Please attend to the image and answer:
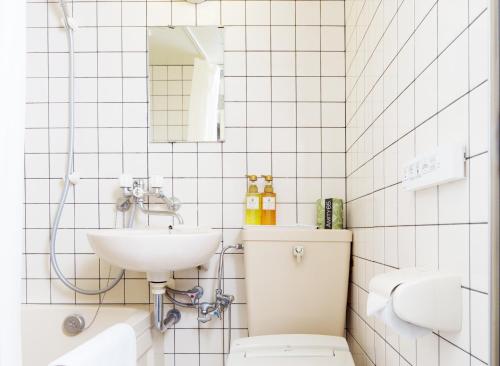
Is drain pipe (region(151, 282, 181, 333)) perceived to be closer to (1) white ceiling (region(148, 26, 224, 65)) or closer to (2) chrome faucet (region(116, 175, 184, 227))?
Result: (2) chrome faucet (region(116, 175, 184, 227))

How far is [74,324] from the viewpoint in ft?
6.42

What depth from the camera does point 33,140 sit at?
2.10m

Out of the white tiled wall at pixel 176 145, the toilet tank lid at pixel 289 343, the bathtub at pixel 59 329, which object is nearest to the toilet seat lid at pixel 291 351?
the toilet tank lid at pixel 289 343

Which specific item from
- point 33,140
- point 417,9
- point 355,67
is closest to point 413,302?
point 417,9

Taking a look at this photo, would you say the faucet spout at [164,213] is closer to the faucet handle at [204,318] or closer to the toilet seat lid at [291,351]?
the faucet handle at [204,318]

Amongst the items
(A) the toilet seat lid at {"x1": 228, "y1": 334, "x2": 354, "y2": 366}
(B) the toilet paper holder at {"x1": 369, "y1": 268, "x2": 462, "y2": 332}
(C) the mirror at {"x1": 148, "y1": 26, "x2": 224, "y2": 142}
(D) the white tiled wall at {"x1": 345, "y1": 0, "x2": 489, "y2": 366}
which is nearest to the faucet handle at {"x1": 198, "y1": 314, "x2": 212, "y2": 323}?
(A) the toilet seat lid at {"x1": 228, "y1": 334, "x2": 354, "y2": 366}

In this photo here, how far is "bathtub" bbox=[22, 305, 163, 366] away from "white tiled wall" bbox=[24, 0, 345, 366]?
81 millimetres

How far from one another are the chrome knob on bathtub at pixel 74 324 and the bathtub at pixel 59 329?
2 cm

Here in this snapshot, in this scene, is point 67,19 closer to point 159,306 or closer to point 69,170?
Result: point 69,170

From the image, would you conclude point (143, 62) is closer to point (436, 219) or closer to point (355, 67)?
point (355, 67)

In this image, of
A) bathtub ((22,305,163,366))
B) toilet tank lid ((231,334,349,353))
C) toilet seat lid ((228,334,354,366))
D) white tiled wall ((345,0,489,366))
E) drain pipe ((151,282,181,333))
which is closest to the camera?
white tiled wall ((345,0,489,366))

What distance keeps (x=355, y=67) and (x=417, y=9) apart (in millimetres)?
769

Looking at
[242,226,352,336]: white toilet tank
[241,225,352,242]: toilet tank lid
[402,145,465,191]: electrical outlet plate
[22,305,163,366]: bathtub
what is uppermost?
[402,145,465,191]: electrical outlet plate

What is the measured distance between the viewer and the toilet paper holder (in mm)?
841
